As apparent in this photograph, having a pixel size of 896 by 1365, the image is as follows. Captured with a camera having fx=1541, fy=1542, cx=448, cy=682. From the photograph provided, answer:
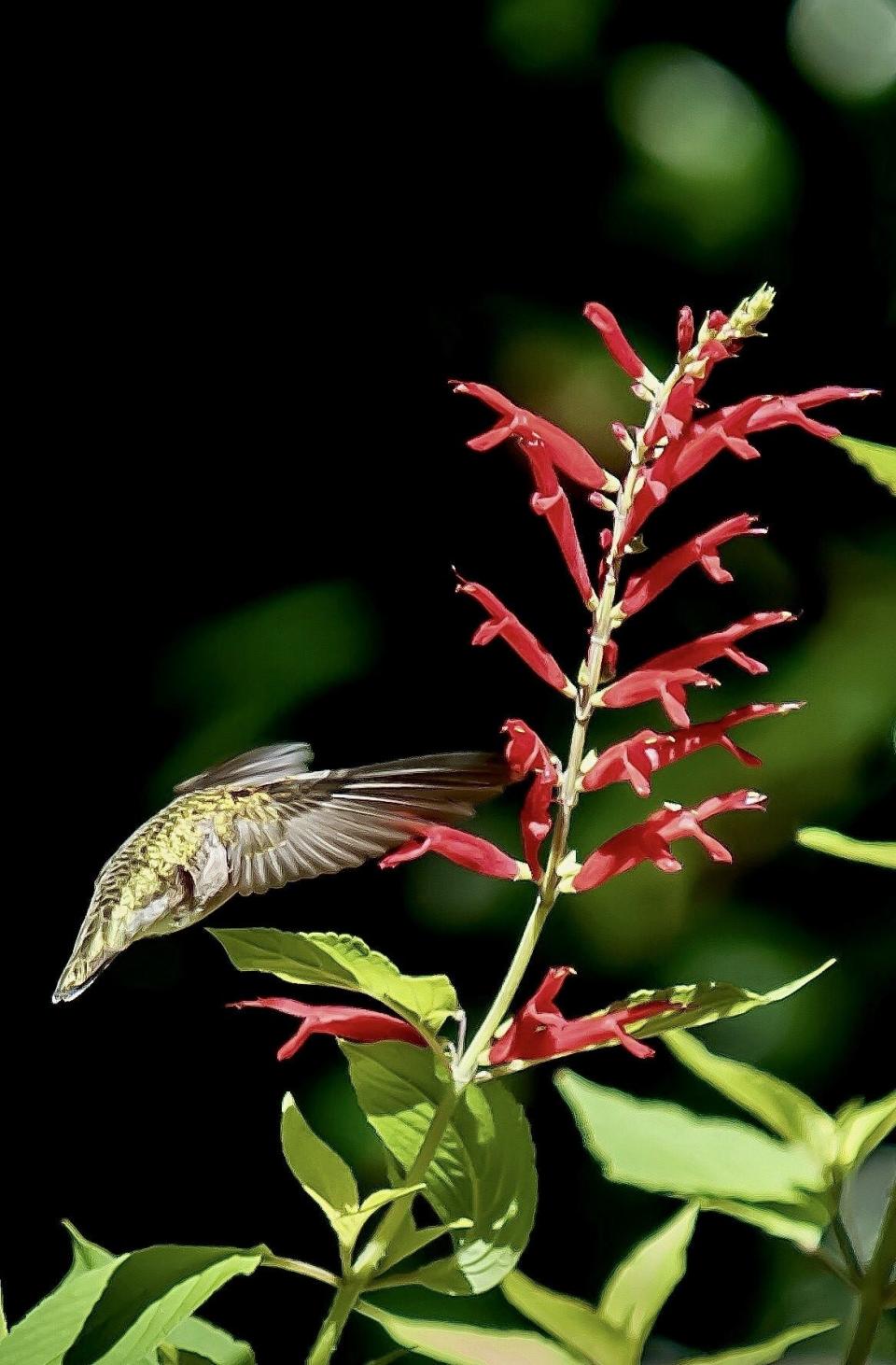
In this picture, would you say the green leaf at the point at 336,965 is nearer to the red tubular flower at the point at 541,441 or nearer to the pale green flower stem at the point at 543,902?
the pale green flower stem at the point at 543,902

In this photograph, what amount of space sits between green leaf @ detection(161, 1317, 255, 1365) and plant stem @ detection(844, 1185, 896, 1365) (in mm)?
233

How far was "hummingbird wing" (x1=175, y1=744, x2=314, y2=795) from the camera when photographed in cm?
79

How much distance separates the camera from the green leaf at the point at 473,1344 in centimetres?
44

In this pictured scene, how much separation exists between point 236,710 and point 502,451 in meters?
0.34

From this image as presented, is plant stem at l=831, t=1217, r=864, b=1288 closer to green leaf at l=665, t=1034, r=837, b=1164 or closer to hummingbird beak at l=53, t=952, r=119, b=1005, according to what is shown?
green leaf at l=665, t=1034, r=837, b=1164

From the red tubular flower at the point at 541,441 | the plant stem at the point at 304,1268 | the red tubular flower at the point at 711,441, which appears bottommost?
the plant stem at the point at 304,1268

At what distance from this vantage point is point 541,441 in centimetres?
57

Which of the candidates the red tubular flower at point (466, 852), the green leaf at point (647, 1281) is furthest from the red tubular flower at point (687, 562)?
the green leaf at point (647, 1281)

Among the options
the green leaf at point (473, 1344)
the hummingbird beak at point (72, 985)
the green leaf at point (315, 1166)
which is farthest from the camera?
the hummingbird beak at point (72, 985)

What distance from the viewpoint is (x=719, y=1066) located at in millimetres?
548

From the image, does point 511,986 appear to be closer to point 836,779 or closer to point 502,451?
point 836,779

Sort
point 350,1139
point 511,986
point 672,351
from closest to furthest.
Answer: point 511,986 < point 350,1139 < point 672,351

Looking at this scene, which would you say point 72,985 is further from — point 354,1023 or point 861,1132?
point 861,1132

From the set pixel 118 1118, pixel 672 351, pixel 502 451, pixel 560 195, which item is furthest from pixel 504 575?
pixel 118 1118
